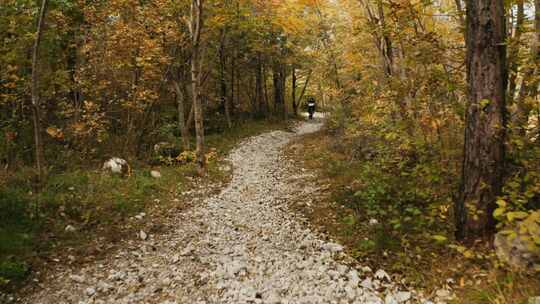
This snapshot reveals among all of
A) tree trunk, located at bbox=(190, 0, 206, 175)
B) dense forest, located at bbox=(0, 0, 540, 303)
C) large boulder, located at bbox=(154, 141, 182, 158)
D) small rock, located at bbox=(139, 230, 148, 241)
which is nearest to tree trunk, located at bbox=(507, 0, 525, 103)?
dense forest, located at bbox=(0, 0, 540, 303)

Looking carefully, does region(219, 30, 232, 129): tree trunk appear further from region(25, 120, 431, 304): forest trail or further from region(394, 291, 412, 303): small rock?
region(394, 291, 412, 303): small rock

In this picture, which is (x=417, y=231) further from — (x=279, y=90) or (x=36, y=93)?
(x=279, y=90)

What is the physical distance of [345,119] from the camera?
14.6 metres

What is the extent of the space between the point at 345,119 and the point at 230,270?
10.8 m

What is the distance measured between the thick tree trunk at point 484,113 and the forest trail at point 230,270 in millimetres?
1767

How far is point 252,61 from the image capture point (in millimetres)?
25609

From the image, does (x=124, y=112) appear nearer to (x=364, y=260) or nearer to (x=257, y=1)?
(x=257, y=1)

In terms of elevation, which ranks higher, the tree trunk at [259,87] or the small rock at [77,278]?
the tree trunk at [259,87]

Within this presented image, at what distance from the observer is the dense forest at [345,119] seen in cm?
458

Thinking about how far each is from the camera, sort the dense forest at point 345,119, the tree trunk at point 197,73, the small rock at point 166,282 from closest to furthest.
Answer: the dense forest at point 345,119 < the small rock at point 166,282 < the tree trunk at point 197,73

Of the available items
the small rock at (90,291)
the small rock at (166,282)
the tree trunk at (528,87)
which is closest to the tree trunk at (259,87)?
the tree trunk at (528,87)

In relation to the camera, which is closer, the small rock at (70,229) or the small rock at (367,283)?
the small rock at (367,283)

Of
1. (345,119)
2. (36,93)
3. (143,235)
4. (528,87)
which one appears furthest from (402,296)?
(345,119)

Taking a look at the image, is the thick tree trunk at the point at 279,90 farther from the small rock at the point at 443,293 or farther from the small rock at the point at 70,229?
the small rock at the point at 443,293
